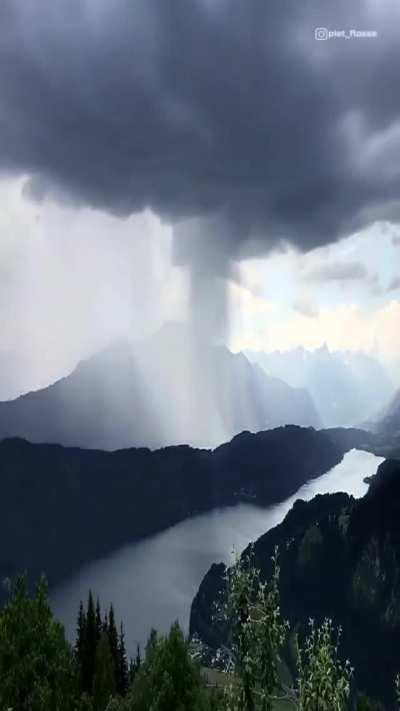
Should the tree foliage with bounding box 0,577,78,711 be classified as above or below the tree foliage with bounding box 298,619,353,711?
below

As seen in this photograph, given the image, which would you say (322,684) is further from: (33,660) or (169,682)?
(33,660)

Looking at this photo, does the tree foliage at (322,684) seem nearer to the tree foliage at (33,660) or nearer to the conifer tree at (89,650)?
the tree foliage at (33,660)

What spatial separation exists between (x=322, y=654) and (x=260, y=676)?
3060 mm

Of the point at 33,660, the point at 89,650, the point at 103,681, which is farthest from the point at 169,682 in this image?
the point at 89,650

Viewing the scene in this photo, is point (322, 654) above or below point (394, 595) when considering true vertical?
above

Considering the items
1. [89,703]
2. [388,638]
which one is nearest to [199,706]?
[89,703]

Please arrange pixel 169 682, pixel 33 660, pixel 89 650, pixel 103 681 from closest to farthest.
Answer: pixel 169 682, pixel 33 660, pixel 103 681, pixel 89 650

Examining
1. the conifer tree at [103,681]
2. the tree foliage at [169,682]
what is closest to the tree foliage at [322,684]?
the tree foliage at [169,682]

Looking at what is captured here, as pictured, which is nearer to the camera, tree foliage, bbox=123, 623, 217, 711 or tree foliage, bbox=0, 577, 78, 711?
tree foliage, bbox=123, 623, 217, 711

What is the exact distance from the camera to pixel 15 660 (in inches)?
1308

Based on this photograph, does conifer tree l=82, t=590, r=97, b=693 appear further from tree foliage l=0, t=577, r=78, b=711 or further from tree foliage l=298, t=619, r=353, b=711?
tree foliage l=298, t=619, r=353, b=711

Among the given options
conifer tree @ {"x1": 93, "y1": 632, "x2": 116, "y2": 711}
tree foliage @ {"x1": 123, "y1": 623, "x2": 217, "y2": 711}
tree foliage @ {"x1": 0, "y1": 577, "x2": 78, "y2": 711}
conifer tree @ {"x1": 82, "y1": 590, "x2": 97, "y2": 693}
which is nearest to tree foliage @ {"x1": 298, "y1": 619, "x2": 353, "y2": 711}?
tree foliage @ {"x1": 123, "y1": 623, "x2": 217, "y2": 711}

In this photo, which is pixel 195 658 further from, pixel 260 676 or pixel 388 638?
pixel 388 638

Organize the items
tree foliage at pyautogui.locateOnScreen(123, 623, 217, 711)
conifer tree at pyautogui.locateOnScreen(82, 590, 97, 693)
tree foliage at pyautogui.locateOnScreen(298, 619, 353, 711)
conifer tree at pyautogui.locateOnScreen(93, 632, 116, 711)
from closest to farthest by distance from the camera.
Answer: tree foliage at pyautogui.locateOnScreen(298, 619, 353, 711) → tree foliage at pyautogui.locateOnScreen(123, 623, 217, 711) → conifer tree at pyautogui.locateOnScreen(93, 632, 116, 711) → conifer tree at pyautogui.locateOnScreen(82, 590, 97, 693)
